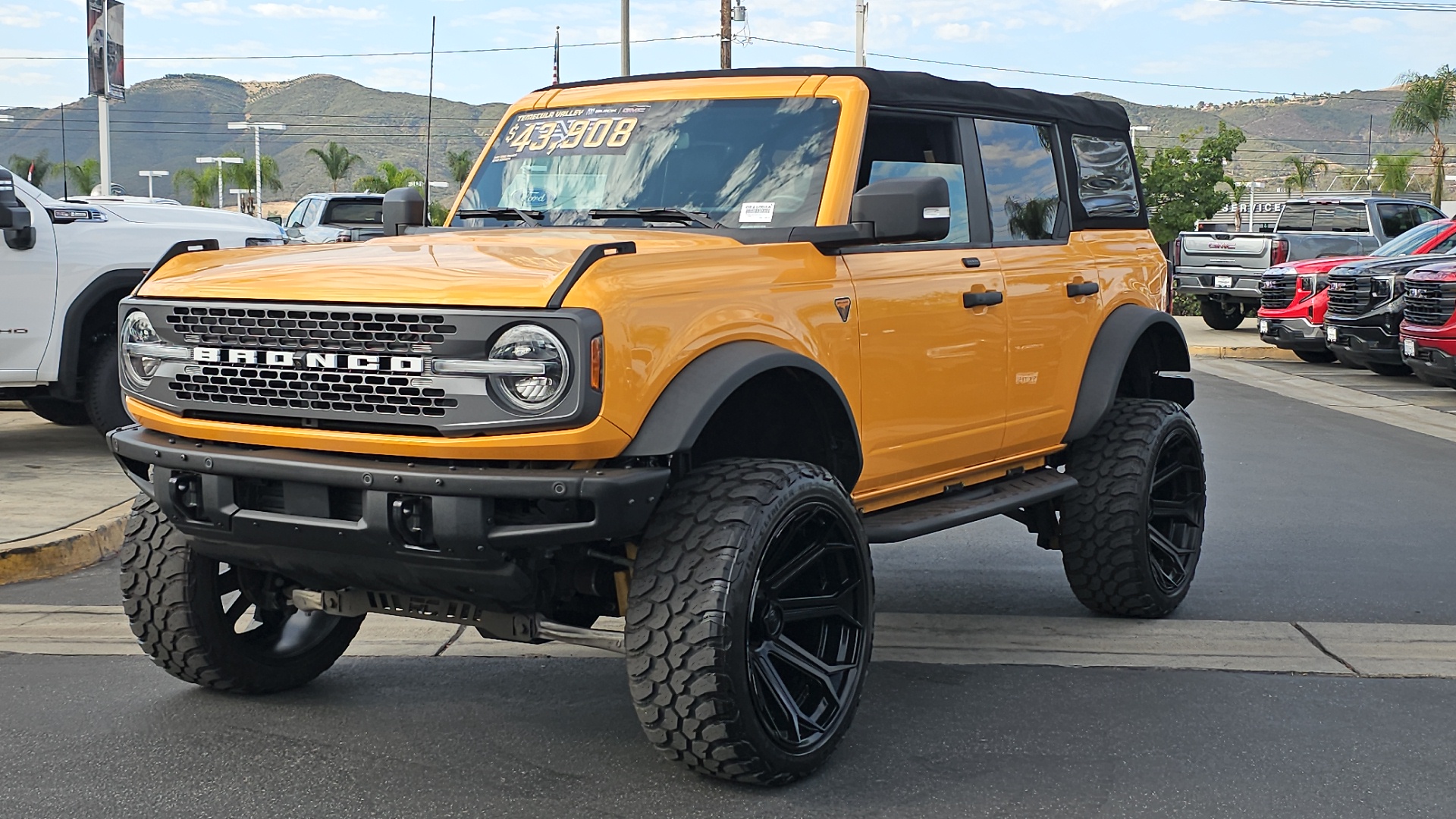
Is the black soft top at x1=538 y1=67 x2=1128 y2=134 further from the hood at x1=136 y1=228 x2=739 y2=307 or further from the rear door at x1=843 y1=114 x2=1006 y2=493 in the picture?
the hood at x1=136 y1=228 x2=739 y2=307

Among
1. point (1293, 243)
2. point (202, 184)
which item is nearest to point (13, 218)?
point (1293, 243)

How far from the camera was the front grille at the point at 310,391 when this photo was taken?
150 inches

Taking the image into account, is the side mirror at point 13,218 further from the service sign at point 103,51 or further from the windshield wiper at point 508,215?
the service sign at point 103,51

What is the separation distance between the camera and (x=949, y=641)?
19.1ft

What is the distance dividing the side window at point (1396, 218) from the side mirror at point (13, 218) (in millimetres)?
19651

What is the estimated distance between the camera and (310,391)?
3939 millimetres

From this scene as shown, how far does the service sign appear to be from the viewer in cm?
2022

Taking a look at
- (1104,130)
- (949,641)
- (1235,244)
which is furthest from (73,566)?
(1235,244)

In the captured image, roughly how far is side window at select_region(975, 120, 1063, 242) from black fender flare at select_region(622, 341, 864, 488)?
1.75m

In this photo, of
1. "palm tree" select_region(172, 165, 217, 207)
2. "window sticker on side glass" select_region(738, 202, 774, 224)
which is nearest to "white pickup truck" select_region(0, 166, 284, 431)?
"window sticker on side glass" select_region(738, 202, 774, 224)

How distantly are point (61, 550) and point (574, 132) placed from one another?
3.37 m

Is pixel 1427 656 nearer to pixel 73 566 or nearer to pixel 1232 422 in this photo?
pixel 73 566

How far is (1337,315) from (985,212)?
43.1 ft

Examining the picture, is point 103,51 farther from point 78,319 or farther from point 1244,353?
point 1244,353
